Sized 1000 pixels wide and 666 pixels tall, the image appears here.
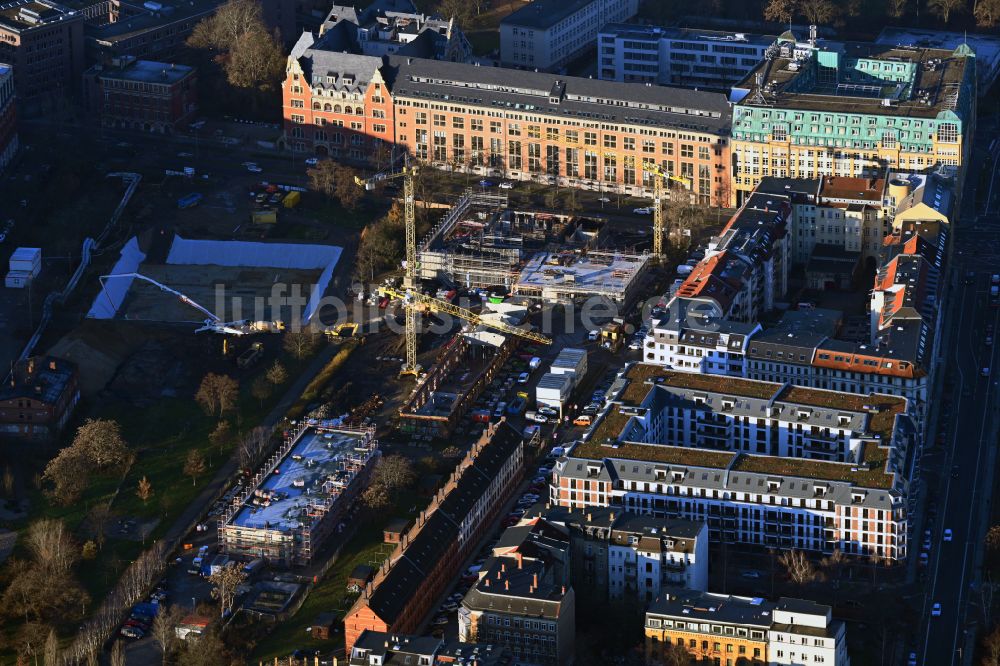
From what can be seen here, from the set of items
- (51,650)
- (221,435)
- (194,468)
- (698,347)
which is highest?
(698,347)

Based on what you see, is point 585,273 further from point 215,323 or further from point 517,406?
point 215,323

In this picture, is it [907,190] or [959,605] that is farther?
[907,190]

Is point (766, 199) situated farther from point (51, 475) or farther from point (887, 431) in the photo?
point (51, 475)

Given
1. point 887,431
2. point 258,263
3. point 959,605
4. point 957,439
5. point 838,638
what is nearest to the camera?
point 838,638

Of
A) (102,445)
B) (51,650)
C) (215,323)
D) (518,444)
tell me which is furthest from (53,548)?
(215,323)

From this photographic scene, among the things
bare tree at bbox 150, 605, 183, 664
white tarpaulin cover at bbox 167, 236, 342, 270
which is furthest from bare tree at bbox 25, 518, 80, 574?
white tarpaulin cover at bbox 167, 236, 342, 270

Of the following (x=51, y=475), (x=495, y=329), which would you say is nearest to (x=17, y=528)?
(x=51, y=475)

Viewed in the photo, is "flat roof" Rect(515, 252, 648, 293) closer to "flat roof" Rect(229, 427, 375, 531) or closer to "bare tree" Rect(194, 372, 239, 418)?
"bare tree" Rect(194, 372, 239, 418)
